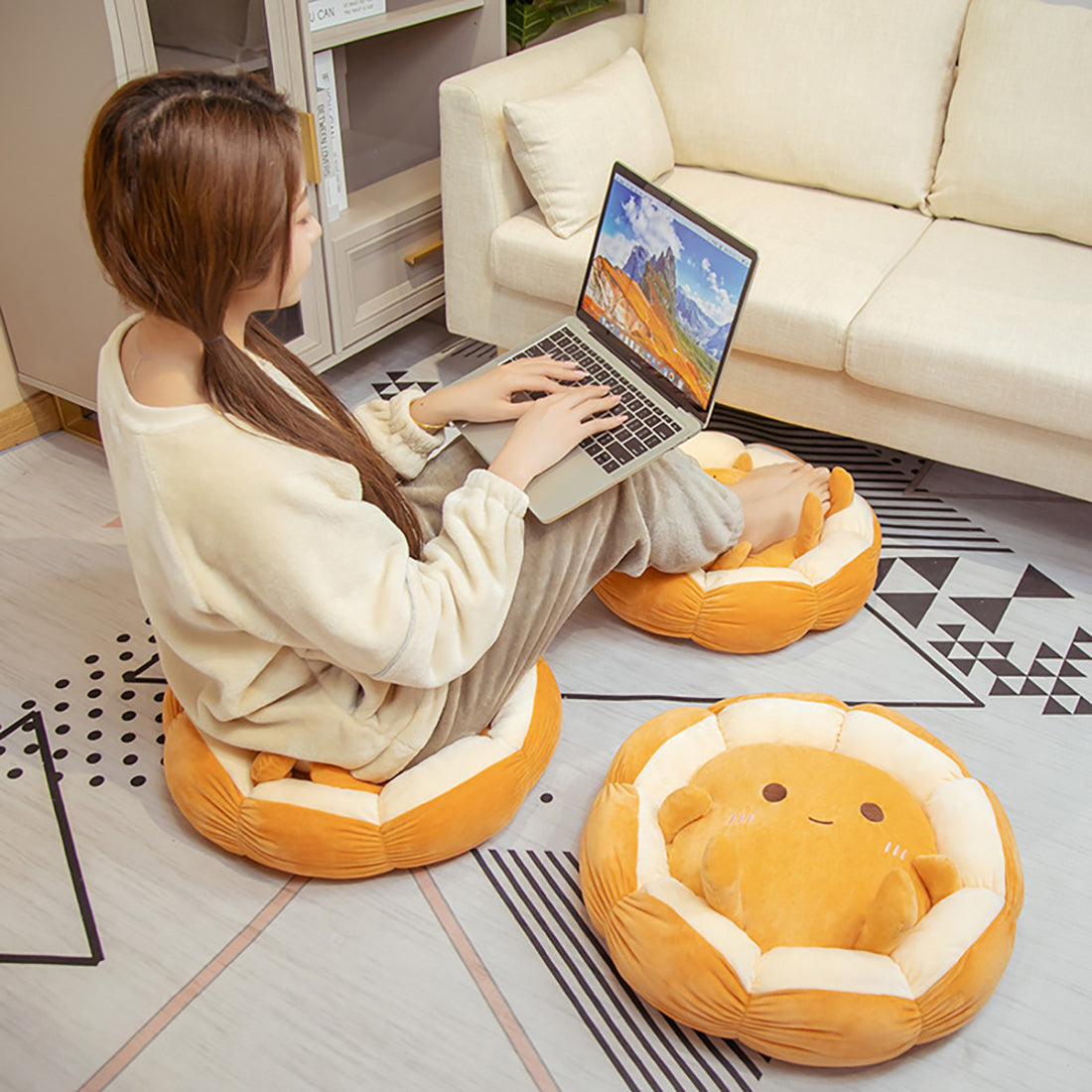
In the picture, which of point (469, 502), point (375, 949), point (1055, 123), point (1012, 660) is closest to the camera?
point (469, 502)

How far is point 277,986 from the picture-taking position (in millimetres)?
1291

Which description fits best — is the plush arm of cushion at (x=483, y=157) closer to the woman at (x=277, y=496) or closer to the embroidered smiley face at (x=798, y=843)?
the woman at (x=277, y=496)

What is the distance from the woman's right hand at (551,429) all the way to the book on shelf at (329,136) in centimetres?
100

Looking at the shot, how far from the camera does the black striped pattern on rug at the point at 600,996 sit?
3.98 ft

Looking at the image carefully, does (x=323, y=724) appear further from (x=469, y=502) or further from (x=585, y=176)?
(x=585, y=176)

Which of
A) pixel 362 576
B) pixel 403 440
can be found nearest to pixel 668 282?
pixel 403 440

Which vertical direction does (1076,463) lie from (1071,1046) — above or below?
above

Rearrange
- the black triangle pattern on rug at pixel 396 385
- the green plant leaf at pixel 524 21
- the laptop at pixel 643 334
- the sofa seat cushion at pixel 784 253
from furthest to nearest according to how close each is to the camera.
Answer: the green plant leaf at pixel 524 21, the black triangle pattern on rug at pixel 396 385, the sofa seat cushion at pixel 784 253, the laptop at pixel 643 334

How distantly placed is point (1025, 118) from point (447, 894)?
1855 millimetres

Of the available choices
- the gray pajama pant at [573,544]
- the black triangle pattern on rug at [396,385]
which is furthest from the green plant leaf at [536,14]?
the gray pajama pant at [573,544]

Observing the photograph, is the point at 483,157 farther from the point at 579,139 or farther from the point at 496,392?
the point at 496,392

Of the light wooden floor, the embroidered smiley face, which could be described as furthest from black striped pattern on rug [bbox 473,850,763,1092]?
the embroidered smiley face

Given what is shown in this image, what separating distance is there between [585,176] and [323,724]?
1.34 m

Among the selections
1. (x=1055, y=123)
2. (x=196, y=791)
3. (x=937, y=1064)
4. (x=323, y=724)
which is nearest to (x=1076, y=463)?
(x=1055, y=123)
